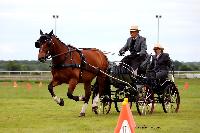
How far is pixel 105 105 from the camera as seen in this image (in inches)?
808

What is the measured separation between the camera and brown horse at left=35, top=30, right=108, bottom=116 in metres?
18.0

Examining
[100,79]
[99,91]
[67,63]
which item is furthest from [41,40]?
[99,91]

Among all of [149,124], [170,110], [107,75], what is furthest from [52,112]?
[149,124]

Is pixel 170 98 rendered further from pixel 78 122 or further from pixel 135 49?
pixel 78 122

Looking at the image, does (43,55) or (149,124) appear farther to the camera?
(43,55)

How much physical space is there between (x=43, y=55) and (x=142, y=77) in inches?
137

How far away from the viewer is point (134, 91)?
19422 mm

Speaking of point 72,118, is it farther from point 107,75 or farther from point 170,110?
point 170,110

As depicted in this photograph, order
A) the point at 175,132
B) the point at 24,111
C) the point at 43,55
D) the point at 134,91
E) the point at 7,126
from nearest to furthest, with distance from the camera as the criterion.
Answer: the point at 175,132
the point at 7,126
the point at 43,55
the point at 134,91
the point at 24,111

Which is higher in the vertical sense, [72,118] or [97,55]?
[97,55]

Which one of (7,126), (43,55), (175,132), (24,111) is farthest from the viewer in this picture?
(24,111)

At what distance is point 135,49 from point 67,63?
2.46m

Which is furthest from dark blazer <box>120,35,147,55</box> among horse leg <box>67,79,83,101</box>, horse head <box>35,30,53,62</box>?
horse head <box>35,30,53,62</box>

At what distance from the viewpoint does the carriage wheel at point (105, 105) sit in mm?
20094
